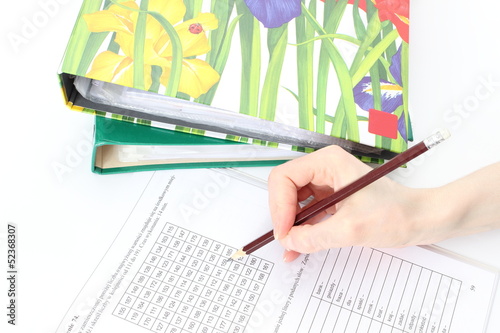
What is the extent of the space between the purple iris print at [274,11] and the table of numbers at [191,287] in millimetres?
323

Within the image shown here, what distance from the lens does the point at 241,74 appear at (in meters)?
0.68

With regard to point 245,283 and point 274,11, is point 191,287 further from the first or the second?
point 274,11

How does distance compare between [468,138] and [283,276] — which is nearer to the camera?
[283,276]

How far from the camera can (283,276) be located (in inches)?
26.3

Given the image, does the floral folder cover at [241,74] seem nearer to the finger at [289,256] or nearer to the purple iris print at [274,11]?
the purple iris print at [274,11]

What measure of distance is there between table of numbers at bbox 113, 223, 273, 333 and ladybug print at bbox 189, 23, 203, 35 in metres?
0.27

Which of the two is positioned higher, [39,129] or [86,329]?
[39,129]

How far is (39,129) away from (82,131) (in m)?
0.06

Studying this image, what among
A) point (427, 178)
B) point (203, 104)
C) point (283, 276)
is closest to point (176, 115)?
point (203, 104)

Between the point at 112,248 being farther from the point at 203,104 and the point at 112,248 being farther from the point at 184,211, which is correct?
the point at 203,104

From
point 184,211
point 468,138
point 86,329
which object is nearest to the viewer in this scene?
point 86,329

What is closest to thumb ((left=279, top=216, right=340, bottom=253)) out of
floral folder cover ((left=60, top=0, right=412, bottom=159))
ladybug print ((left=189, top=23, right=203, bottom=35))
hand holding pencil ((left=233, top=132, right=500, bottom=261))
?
hand holding pencil ((left=233, top=132, right=500, bottom=261))

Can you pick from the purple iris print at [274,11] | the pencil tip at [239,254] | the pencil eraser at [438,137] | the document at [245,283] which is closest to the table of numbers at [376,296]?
the document at [245,283]

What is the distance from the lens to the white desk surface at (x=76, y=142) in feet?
2.16
